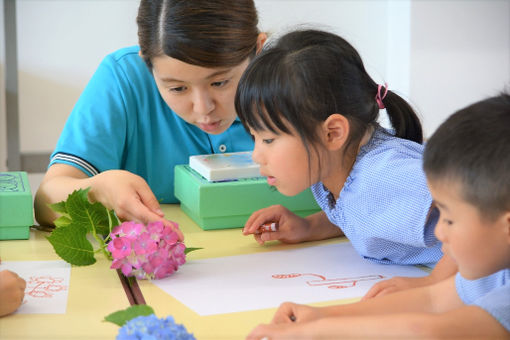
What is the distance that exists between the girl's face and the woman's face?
181 millimetres

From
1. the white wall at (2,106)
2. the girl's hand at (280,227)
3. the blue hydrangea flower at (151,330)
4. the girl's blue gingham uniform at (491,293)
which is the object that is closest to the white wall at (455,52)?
the white wall at (2,106)

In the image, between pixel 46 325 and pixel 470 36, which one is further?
pixel 470 36

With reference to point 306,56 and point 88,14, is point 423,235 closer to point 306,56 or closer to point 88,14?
point 306,56

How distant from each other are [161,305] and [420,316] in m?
0.32

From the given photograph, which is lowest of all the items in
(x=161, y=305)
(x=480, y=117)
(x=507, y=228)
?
(x=161, y=305)

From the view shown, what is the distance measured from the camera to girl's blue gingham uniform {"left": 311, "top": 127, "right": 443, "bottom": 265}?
0.95m

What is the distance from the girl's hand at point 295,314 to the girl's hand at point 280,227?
38cm

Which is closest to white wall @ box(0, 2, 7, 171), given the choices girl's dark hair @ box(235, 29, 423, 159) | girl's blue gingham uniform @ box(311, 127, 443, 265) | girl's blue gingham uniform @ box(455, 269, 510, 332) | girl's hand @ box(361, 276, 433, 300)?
girl's dark hair @ box(235, 29, 423, 159)

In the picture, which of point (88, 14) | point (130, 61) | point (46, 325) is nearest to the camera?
point (46, 325)

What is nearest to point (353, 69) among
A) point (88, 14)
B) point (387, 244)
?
point (387, 244)

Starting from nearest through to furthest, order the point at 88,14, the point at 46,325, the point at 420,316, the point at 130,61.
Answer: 1. the point at 420,316
2. the point at 46,325
3. the point at 130,61
4. the point at 88,14

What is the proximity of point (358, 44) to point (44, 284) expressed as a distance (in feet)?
8.37

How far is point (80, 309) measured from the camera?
33.0 inches

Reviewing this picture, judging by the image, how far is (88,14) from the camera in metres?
2.89
